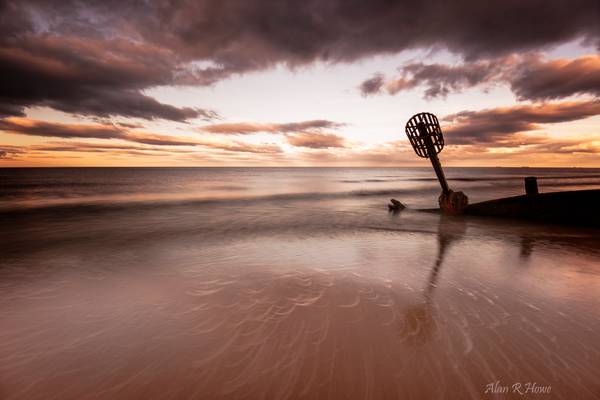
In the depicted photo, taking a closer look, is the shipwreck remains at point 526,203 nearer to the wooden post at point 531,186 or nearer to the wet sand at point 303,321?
the wooden post at point 531,186

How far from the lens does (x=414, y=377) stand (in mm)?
2555

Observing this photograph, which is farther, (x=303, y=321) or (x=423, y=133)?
(x=423, y=133)

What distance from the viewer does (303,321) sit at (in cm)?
361

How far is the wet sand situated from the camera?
2.53 meters

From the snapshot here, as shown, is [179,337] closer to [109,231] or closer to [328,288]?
[328,288]

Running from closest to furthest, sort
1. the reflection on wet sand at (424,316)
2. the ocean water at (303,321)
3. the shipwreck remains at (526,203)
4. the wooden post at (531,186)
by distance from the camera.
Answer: the ocean water at (303,321), the reflection on wet sand at (424,316), the shipwreck remains at (526,203), the wooden post at (531,186)

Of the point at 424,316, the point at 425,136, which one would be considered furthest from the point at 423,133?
the point at 424,316

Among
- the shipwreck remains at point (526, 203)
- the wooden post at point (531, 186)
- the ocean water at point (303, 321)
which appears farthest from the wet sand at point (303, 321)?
the wooden post at point (531, 186)

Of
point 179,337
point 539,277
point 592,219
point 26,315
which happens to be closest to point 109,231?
point 26,315

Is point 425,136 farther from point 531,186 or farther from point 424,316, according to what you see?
point 424,316

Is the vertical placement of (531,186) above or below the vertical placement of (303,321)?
above

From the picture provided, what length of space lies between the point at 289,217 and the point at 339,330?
1082 cm

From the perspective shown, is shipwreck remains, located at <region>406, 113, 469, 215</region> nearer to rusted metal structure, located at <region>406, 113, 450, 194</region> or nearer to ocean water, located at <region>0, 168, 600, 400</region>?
rusted metal structure, located at <region>406, 113, 450, 194</region>

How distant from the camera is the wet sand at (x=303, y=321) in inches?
99.7
